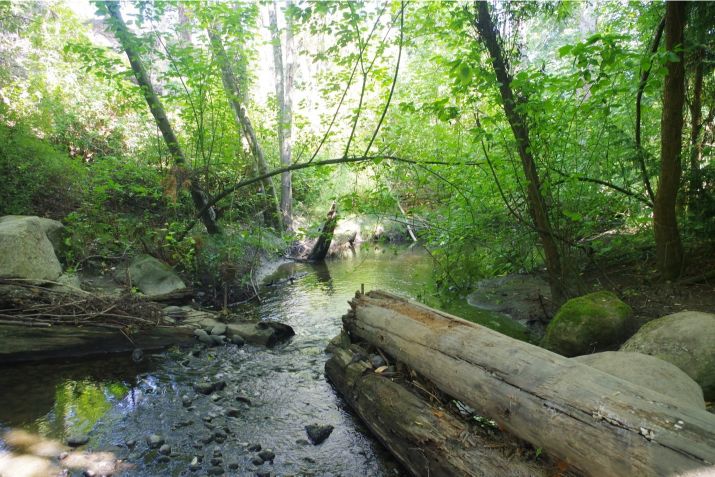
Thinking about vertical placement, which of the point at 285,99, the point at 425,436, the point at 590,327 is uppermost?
the point at 285,99

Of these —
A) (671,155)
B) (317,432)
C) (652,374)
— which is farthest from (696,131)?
(317,432)

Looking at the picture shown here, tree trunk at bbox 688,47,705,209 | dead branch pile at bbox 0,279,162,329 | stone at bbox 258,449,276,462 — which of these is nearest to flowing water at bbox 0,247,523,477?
stone at bbox 258,449,276,462

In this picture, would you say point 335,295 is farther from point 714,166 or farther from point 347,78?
point 714,166

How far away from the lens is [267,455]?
340 cm

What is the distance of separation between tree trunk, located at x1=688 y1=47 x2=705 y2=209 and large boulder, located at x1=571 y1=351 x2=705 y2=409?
3422 mm

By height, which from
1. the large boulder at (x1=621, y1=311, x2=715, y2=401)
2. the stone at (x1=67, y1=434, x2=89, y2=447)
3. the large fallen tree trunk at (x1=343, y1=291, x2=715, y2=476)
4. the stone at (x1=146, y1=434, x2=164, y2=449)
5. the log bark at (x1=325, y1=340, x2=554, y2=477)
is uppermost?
the large fallen tree trunk at (x1=343, y1=291, x2=715, y2=476)

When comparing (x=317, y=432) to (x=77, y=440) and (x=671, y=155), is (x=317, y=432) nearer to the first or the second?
(x=77, y=440)

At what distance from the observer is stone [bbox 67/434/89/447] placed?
3366 millimetres

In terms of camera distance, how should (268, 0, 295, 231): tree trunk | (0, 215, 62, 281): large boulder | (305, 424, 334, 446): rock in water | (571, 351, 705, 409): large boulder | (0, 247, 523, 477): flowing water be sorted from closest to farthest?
(571, 351, 705, 409): large boulder < (0, 247, 523, 477): flowing water < (305, 424, 334, 446): rock in water < (0, 215, 62, 281): large boulder < (268, 0, 295, 231): tree trunk

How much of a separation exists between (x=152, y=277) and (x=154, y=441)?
464 cm

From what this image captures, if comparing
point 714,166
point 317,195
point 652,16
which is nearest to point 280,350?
point 714,166

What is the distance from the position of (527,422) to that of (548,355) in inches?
19.4

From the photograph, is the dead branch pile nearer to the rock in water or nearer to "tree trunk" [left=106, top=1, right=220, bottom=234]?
the rock in water

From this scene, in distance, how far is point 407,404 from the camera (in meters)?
3.32
